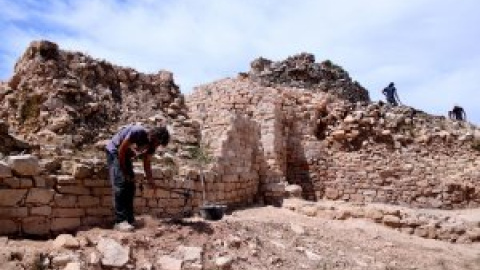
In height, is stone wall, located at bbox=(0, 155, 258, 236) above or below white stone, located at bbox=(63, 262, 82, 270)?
above

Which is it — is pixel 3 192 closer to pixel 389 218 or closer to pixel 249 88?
pixel 389 218

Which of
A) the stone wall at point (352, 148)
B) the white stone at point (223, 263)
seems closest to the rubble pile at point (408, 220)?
the stone wall at point (352, 148)

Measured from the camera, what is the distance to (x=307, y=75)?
1742 centimetres

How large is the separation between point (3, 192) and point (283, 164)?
8708mm

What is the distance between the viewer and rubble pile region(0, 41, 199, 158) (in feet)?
30.5

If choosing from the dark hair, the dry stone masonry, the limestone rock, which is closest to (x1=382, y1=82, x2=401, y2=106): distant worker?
the dry stone masonry

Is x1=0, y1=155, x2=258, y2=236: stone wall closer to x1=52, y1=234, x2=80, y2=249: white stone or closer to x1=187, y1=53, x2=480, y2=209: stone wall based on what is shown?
x1=52, y1=234, x2=80, y2=249: white stone

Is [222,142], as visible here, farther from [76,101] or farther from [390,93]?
[390,93]

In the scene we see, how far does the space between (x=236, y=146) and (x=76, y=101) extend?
3008 millimetres

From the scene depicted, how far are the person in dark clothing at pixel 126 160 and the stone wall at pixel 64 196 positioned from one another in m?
0.32

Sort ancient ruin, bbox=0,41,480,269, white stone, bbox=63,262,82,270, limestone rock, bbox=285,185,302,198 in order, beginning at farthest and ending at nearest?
limestone rock, bbox=285,185,302,198 → ancient ruin, bbox=0,41,480,269 → white stone, bbox=63,262,82,270

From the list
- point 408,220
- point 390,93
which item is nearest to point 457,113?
point 390,93

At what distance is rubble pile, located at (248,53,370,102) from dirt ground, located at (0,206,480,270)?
7449 mm

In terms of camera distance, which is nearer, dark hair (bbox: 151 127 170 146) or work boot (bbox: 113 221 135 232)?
work boot (bbox: 113 221 135 232)
